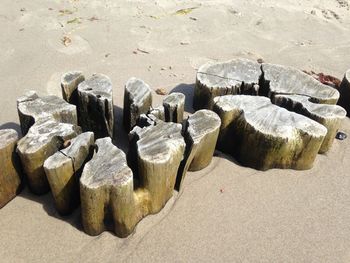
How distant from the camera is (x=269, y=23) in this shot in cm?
650

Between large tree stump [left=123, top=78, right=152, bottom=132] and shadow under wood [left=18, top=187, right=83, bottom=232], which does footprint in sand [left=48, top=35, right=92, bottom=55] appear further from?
shadow under wood [left=18, top=187, right=83, bottom=232]

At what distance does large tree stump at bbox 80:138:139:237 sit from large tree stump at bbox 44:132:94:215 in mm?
110

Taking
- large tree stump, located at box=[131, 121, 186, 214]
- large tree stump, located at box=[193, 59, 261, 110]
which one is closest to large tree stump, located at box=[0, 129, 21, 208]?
large tree stump, located at box=[131, 121, 186, 214]

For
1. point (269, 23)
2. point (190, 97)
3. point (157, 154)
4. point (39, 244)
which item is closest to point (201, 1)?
point (269, 23)

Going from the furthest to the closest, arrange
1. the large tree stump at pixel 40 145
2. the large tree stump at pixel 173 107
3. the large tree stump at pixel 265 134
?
the large tree stump at pixel 173 107 → the large tree stump at pixel 265 134 → the large tree stump at pixel 40 145

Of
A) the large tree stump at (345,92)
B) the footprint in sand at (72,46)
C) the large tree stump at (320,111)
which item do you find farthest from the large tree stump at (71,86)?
the large tree stump at (345,92)

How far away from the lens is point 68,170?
2.70 m

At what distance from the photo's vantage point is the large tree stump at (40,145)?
278 cm

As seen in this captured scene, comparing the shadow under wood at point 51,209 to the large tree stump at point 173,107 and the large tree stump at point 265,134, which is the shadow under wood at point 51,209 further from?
the large tree stump at point 265,134

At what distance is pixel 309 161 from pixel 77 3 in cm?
487

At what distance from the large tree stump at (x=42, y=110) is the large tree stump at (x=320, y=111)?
1968 mm

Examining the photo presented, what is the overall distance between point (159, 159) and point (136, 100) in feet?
3.04

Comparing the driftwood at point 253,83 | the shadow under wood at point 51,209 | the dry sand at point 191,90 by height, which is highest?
the driftwood at point 253,83

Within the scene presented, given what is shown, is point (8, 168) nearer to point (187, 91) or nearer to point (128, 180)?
point (128, 180)
